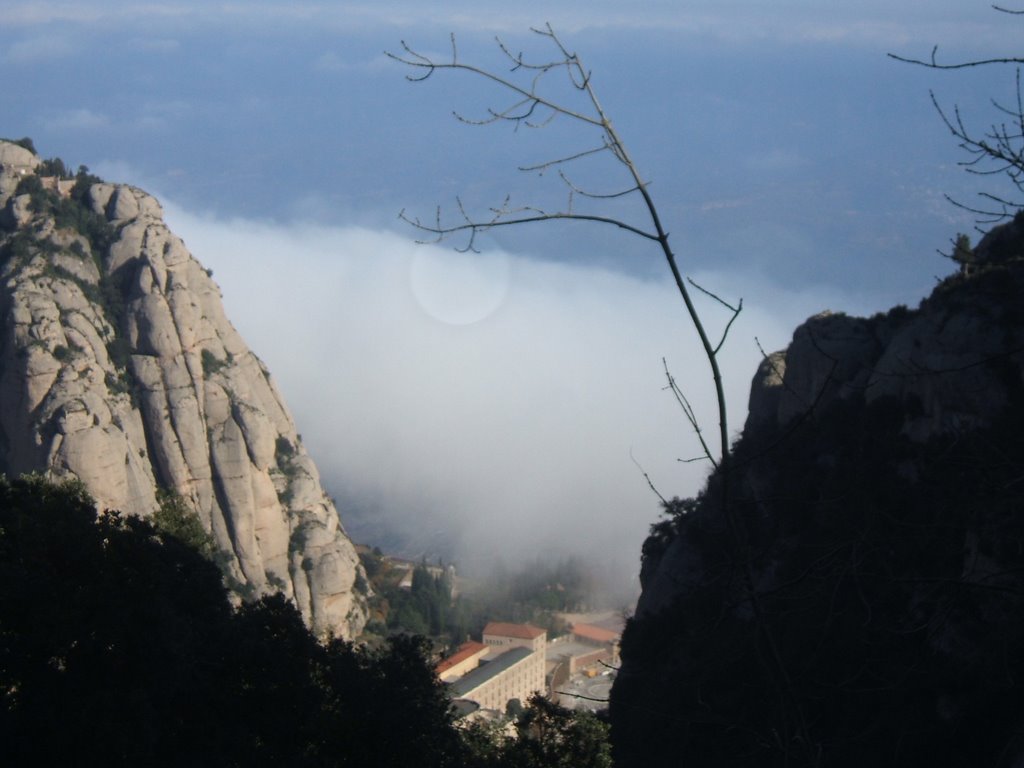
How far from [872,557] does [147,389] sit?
3491cm

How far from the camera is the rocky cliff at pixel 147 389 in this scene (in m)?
33.5

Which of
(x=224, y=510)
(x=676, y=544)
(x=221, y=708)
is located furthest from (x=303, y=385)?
(x=221, y=708)

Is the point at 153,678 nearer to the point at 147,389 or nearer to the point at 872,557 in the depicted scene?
the point at 872,557

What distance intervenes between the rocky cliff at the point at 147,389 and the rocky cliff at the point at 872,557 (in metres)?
21.8

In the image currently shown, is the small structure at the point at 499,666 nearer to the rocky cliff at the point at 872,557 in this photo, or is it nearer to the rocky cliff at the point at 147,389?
the rocky cliff at the point at 147,389

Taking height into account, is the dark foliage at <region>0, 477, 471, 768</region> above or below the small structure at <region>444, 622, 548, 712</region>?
above

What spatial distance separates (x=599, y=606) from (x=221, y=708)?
44987 millimetres

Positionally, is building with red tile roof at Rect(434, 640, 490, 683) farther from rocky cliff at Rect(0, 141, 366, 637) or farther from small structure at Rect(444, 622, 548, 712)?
rocky cliff at Rect(0, 141, 366, 637)

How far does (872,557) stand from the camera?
5820 mm

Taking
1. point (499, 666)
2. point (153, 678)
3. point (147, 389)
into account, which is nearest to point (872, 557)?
point (153, 678)

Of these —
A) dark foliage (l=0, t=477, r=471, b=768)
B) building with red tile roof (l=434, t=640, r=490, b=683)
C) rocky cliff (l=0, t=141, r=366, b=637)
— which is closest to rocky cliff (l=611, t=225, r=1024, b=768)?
dark foliage (l=0, t=477, r=471, b=768)

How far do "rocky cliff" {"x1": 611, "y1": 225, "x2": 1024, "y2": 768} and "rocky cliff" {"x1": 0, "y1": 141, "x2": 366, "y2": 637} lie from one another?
21834 millimetres

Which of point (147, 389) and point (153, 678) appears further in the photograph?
point (147, 389)

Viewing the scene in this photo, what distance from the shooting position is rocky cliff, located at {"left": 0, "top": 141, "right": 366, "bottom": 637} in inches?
1320
